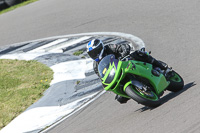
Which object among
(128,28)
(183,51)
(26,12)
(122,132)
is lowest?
(26,12)

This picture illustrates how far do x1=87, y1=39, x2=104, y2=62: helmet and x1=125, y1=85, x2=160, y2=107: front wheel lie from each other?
995 millimetres

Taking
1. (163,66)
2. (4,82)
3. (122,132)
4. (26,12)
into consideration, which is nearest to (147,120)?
(122,132)

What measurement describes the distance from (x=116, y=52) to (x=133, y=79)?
91cm

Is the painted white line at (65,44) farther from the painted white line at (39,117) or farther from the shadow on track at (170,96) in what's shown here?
the shadow on track at (170,96)

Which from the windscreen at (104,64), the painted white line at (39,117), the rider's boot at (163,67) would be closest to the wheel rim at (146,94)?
the windscreen at (104,64)

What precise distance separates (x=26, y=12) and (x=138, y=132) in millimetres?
12483

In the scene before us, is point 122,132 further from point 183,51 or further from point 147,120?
point 183,51

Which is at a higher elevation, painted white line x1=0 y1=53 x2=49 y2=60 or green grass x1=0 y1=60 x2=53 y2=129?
green grass x1=0 y1=60 x2=53 y2=129

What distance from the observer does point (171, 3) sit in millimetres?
13344

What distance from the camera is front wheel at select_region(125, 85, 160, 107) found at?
239 inches

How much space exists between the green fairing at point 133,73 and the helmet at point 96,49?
1.67 ft

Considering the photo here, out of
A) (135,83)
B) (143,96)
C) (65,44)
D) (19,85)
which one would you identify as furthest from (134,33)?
(143,96)

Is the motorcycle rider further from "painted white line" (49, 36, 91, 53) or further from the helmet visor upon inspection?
"painted white line" (49, 36, 91, 53)

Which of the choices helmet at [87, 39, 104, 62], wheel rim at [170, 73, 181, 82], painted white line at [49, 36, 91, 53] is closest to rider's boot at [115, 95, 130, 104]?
helmet at [87, 39, 104, 62]
